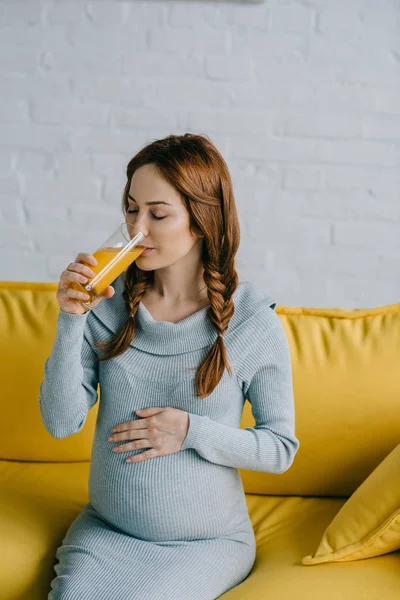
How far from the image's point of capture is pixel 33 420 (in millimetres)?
1825

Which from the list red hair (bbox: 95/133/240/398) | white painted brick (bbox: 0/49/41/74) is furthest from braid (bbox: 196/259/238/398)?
white painted brick (bbox: 0/49/41/74)

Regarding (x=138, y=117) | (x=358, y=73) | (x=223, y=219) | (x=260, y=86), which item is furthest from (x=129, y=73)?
(x=223, y=219)

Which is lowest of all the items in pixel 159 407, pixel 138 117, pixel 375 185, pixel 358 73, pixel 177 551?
pixel 177 551

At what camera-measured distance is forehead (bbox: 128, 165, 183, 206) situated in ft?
4.58

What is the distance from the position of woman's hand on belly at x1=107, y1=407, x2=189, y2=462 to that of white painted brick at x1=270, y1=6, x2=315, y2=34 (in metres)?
1.35

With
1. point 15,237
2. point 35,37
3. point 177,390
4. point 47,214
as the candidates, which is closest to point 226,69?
point 35,37

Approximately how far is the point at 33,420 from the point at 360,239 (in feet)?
3.74

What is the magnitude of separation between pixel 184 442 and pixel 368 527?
0.37 meters

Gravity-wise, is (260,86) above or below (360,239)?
above

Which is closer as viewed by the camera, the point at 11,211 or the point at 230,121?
the point at 230,121

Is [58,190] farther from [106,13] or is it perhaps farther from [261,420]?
[261,420]

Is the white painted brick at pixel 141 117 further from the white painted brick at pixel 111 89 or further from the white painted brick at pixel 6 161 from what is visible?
the white painted brick at pixel 6 161

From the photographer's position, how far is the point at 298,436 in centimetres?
171

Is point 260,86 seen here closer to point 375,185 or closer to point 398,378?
point 375,185
